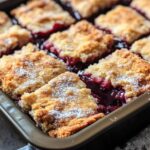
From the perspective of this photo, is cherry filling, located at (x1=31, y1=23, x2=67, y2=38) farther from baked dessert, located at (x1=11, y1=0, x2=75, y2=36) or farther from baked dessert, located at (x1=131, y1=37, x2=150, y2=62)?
baked dessert, located at (x1=131, y1=37, x2=150, y2=62)

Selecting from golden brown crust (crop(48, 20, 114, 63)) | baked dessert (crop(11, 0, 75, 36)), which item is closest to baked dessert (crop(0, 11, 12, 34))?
baked dessert (crop(11, 0, 75, 36))

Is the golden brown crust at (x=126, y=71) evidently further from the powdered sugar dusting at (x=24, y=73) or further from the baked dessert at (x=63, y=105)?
the powdered sugar dusting at (x=24, y=73)

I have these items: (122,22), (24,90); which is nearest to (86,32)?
(122,22)

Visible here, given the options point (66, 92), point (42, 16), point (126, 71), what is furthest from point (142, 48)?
point (42, 16)

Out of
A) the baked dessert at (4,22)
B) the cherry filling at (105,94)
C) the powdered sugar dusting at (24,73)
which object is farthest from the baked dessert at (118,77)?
the baked dessert at (4,22)

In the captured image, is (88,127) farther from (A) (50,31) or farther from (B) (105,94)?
(A) (50,31)

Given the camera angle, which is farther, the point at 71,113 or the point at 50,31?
the point at 50,31

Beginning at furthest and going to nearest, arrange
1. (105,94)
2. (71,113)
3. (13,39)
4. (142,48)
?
(13,39) < (142,48) < (105,94) < (71,113)
